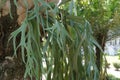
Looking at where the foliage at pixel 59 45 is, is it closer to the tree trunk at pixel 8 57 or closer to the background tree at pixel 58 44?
the background tree at pixel 58 44

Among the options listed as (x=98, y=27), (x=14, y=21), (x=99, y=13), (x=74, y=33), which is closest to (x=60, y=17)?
(x=74, y=33)

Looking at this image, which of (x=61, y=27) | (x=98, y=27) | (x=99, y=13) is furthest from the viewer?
(x=98, y=27)

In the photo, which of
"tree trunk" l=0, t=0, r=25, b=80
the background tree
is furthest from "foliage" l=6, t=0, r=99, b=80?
"tree trunk" l=0, t=0, r=25, b=80

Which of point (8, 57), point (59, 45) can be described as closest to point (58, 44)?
point (59, 45)

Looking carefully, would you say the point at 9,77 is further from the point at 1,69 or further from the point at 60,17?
the point at 60,17

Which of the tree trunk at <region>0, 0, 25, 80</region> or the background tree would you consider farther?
the tree trunk at <region>0, 0, 25, 80</region>

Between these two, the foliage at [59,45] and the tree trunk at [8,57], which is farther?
the tree trunk at [8,57]

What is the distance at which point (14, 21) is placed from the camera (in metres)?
0.85

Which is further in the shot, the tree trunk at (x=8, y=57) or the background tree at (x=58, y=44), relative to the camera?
the tree trunk at (x=8, y=57)

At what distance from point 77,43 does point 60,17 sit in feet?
0.32

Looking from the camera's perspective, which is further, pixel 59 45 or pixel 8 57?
pixel 8 57

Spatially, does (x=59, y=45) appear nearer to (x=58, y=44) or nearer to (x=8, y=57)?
(x=58, y=44)

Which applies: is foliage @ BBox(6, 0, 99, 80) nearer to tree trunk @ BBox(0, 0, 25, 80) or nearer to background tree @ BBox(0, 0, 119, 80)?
background tree @ BBox(0, 0, 119, 80)

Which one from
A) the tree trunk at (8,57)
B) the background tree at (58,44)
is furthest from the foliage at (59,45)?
the tree trunk at (8,57)
